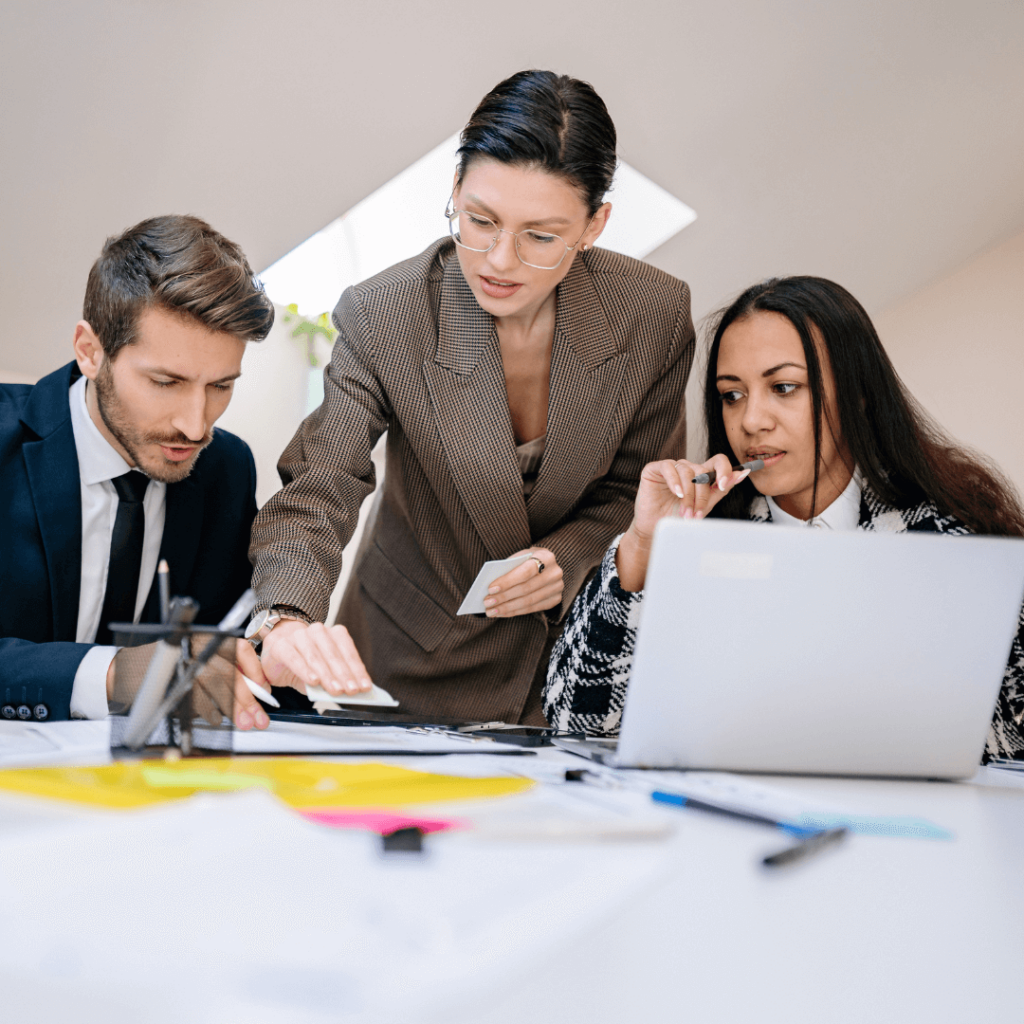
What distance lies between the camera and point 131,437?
5.60ft

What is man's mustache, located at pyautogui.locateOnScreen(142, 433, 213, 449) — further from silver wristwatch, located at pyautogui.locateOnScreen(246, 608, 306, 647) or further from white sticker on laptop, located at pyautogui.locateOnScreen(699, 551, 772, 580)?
white sticker on laptop, located at pyautogui.locateOnScreen(699, 551, 772, 580)

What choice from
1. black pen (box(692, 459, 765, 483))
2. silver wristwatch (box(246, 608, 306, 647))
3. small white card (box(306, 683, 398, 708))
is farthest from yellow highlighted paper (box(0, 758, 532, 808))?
black pen (box(692, 459, 765, 483))

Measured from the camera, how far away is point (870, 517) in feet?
5.64

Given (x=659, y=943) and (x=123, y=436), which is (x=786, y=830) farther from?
(x=123, y=436)

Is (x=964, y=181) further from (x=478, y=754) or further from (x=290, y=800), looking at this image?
(x=290, y=800)

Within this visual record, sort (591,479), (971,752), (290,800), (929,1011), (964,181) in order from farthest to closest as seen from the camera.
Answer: (964,181) < (591,479) < (971,752) < (290,800) < (929,1011)

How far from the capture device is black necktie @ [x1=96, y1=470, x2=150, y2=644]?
66.1 inches

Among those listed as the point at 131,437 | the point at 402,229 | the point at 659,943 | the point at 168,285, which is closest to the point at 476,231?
the point at 168,285

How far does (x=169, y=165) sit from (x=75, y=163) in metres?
0.25

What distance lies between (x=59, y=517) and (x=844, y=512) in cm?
132

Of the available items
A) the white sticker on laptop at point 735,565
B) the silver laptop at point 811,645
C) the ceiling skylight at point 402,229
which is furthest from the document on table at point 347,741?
the ceiling skylight at point 402,229

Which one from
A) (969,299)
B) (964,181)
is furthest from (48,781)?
(969,299)

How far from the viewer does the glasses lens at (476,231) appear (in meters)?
1.67

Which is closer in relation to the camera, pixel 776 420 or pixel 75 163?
pixel 776 420
